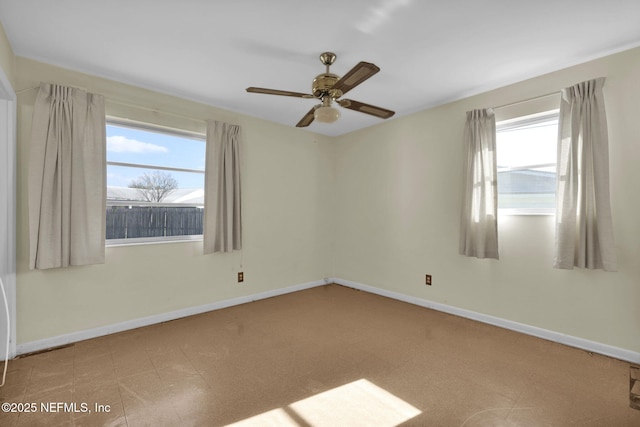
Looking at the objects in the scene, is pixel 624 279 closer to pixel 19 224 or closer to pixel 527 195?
pixel 527 195

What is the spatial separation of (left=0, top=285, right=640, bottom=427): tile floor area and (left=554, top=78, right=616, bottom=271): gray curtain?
0.83 meters

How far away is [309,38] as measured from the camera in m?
2.16

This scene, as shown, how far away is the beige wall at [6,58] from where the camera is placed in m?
2.05

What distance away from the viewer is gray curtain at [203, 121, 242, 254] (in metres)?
3.35

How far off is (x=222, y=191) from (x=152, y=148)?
82 cm

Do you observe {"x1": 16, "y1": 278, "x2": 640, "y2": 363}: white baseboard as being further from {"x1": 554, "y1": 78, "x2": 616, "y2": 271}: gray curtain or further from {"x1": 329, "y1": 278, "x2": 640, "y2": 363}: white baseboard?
{"x1": 554, "y1": 78, "x2": 616, "y2": 271}: gray curtain

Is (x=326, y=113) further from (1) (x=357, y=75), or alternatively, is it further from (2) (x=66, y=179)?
(2) (x=66, y=179)

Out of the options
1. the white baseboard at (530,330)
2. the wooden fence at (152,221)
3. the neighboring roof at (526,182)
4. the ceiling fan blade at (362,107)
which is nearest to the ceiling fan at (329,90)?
the ceiling fan blade at (362,107)

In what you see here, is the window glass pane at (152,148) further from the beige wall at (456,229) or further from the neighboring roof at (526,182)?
the neighboring roof at (526,182)

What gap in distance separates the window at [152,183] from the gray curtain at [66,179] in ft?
0.61

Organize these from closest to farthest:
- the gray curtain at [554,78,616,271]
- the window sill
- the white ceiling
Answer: the white ceiling → the gray curtain at [554,78,616,271] → the window sill

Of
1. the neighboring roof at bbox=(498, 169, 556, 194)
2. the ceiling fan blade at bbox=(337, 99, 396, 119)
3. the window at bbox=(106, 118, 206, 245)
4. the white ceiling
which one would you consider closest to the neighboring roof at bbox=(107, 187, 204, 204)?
→ the window at bbox=(106, 118, 206, 245)

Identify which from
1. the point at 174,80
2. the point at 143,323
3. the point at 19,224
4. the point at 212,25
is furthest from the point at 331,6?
the point at 143,323

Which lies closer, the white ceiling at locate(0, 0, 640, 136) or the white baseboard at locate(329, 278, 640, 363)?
the white ceiling at locate(0, 0, 640, 136)
